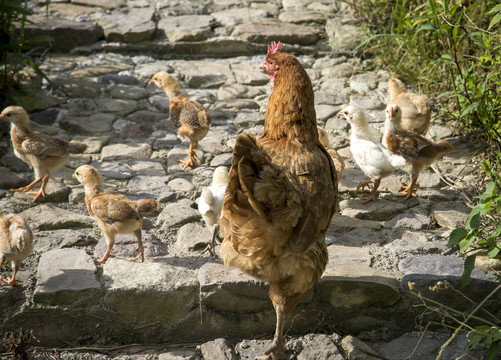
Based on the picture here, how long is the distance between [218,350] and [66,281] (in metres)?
1.18

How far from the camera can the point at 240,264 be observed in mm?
3514

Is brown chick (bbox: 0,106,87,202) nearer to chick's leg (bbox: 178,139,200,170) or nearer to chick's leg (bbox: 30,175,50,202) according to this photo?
chick's leg (bbox: 30,175,50,202)

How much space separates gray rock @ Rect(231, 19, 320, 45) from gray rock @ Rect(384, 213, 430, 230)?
4.51m

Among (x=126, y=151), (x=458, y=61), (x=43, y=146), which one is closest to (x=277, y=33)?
(x=458, y=61)

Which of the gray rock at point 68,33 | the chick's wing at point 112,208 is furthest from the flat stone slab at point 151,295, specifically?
the gray rock at point 68,33

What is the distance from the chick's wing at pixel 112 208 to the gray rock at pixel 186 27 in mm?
4743

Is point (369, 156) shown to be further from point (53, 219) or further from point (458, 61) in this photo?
point (53, 219)

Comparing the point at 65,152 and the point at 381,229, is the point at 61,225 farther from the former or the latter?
the point at 381,229

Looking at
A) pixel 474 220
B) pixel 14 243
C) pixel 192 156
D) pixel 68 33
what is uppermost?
pixel 68 33

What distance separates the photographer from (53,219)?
15.8 ft

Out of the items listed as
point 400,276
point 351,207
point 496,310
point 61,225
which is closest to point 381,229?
point 351,207

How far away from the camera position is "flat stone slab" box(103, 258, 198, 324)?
388 cm

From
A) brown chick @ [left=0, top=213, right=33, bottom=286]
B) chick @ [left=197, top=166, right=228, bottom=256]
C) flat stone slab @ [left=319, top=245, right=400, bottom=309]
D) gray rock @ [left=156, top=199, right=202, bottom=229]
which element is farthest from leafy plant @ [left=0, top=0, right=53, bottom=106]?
flat stone slab @ [left=319, top=245, right=400, bottom=309]

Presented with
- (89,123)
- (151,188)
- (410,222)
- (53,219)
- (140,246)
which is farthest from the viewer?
(89,123)
